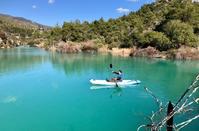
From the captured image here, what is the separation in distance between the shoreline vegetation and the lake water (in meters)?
14.2

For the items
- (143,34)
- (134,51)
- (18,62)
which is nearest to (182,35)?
(134,51)

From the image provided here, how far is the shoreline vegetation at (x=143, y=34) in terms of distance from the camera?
47906 mm

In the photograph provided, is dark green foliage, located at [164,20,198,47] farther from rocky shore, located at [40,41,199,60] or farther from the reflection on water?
the reflection on water

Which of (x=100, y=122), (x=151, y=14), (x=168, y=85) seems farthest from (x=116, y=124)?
(x=151, y=14)

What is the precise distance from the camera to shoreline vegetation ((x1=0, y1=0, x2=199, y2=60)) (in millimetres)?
47906

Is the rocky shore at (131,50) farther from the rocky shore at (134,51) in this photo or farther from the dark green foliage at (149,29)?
the dark green foliage at (149,29)

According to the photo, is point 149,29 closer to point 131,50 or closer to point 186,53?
point 131,50

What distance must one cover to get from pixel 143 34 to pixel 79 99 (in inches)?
1440

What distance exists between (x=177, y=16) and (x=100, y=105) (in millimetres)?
37716

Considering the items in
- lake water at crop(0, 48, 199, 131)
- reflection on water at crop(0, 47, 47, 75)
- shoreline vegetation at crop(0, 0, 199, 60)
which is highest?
shoreline vegetation at crop(0, 0, 199, 60)

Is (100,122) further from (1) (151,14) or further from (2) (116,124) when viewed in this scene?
(1) (151,14)

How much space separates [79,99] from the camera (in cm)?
2055

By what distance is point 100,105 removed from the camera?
18.9 meters

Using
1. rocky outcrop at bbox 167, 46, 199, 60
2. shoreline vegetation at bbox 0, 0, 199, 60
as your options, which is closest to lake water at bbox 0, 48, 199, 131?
rocky outcrop at bbox 167, 46, 199, 60
